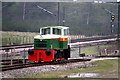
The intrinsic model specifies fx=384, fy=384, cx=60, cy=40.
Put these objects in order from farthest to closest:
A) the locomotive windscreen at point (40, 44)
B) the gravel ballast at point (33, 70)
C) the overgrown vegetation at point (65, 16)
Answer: the overgrown vegetation at point (65, 16) → the locomotive windscreen at point (40, 44) → the gravel ballast at point (33, 70)

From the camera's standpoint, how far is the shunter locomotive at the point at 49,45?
27922mm

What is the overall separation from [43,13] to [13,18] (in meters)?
8.80

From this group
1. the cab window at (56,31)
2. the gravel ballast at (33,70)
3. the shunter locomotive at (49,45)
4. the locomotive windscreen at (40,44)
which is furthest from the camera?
the cab window at (56,31)

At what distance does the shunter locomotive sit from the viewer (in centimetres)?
2792

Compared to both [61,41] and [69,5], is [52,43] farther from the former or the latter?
[69,5]

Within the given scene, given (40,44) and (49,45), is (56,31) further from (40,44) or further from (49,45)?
(40,44)

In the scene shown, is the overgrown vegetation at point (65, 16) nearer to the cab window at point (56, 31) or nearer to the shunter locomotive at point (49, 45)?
the shunter locomotive at point (49, 45)

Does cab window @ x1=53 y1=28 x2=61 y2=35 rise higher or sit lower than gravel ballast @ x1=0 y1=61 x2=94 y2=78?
higher

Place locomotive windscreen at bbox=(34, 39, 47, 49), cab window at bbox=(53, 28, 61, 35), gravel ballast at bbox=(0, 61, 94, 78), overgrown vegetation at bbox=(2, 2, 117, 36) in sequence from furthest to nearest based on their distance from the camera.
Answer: overgrown vegetation at bbox=(2, 2, 117, 36), cab window at bbox=(53, 28, 61, 35), locomotive windscreen at bbox=(34, 39, 47, 49), gravel ballast at bbox=(0, 61, 94, 78)

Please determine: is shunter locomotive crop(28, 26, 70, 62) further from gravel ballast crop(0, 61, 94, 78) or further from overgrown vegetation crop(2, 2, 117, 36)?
overgrown vegetation crop(2, 2, 117, 36)

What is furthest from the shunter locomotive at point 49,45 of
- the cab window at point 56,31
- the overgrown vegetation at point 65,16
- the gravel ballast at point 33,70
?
the overgrown vegetation at point 65,16

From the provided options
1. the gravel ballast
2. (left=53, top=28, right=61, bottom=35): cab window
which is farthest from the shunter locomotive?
the gravel ballast

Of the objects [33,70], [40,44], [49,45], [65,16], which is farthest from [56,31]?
[65,16]

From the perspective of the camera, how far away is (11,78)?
1864cm
